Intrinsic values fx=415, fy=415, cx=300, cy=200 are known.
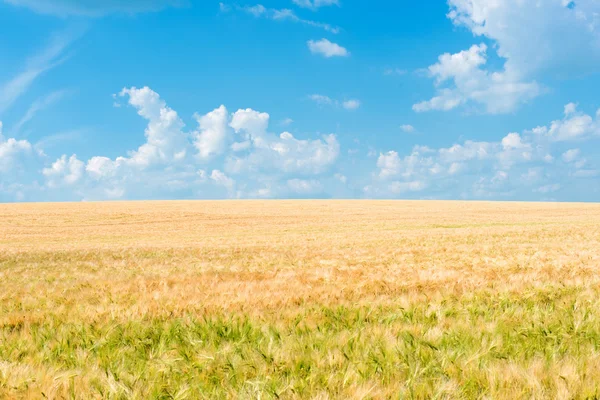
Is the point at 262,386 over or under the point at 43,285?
over

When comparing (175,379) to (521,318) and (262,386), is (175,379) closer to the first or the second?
(262,386)

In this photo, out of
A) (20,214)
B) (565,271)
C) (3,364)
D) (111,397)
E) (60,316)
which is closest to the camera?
(111,397)

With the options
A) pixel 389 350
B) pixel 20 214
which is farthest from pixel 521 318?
pixel 20 214

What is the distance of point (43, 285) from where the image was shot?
971cm

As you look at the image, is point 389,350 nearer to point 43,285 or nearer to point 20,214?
point 43,285

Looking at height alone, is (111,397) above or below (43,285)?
above

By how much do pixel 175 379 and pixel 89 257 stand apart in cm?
1666

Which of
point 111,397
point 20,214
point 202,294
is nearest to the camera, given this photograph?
point 111,397

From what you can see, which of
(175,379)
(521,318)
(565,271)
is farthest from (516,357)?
(565,271)

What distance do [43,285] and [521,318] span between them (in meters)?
9.89

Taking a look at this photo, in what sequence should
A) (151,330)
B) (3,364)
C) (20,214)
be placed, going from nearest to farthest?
(3,364)
(151,330)
(20,214)

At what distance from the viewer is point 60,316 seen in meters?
5.68

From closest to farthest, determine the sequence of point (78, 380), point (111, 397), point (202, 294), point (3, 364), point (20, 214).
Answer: point (111, 397) → point (78, 380) → point (3, 364) → point (202, 294) → point (20, 214)

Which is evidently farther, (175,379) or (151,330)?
(151,330)
